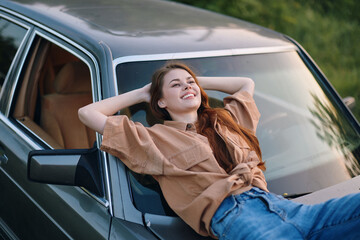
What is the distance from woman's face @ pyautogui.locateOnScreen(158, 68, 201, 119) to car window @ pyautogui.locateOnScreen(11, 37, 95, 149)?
30.6 inches

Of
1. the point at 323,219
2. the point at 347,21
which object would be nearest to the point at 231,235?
the point at 323,219

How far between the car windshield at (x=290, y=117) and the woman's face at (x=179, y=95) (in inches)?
4.2

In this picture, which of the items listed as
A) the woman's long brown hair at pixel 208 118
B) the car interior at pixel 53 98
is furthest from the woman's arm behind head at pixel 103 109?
the car interior at pixel 53 98

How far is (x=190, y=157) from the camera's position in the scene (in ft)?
7.26

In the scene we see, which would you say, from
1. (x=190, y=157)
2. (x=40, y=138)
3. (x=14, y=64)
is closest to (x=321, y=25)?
(x=14, y=64)

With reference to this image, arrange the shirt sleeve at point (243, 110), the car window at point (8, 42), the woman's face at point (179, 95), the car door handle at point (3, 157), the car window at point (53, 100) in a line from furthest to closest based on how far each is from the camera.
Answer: the car window at point (8, 42) → the car window at point (53, 100) → the car door handle at point (3, 157) → the shirt sleeve at point (243, 110) → the woman's face at point (179, 95)

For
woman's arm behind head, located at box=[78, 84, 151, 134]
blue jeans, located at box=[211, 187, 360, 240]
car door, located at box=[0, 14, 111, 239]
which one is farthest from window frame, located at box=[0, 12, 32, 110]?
blue jeans, located at box=[211, 187, 360, 240]

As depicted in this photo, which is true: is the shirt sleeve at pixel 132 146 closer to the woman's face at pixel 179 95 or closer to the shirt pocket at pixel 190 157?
the shirt pocket at pixel 190 157

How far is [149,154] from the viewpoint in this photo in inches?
85.2

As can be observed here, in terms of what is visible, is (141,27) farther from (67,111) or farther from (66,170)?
(66,170)

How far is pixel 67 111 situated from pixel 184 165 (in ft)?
4.20

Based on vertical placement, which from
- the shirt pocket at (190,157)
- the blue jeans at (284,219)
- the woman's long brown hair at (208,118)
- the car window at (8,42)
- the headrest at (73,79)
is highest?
the car window at (8,42)

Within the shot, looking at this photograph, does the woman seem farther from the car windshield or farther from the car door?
the car door

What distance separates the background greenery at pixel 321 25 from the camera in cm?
648
